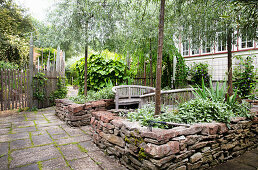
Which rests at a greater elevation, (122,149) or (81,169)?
(122,149)

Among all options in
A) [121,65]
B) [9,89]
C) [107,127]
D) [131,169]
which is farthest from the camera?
[121,65]

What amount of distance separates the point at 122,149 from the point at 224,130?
1570 mm

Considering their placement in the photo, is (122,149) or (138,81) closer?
(122,149)

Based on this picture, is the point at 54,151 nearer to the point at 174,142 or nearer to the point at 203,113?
the point at 174,142

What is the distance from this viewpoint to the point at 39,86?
6152 millimetres

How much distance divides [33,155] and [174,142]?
86.7 inches

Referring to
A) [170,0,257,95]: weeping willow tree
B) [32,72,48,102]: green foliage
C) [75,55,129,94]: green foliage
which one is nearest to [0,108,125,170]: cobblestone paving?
[32,72,48,102]: green foliage

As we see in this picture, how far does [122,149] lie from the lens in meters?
2.35

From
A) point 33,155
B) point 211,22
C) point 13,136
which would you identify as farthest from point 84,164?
point 211,22

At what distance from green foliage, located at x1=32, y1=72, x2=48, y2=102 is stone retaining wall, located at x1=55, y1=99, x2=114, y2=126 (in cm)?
182

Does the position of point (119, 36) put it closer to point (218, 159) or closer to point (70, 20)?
point (70, 20)

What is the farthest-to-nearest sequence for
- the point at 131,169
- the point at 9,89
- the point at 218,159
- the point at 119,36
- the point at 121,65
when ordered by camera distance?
the point at 121,65 < the point at 9,89 < the point at 119,36 < the point at 218,159 < the point at 131,169

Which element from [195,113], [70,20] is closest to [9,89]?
[70,20]

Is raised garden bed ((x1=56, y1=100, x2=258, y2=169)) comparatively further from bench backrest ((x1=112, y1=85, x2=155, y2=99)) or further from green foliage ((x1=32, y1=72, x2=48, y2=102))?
green foliage ((x1=32, y1=72, x2=48, y2=102))
